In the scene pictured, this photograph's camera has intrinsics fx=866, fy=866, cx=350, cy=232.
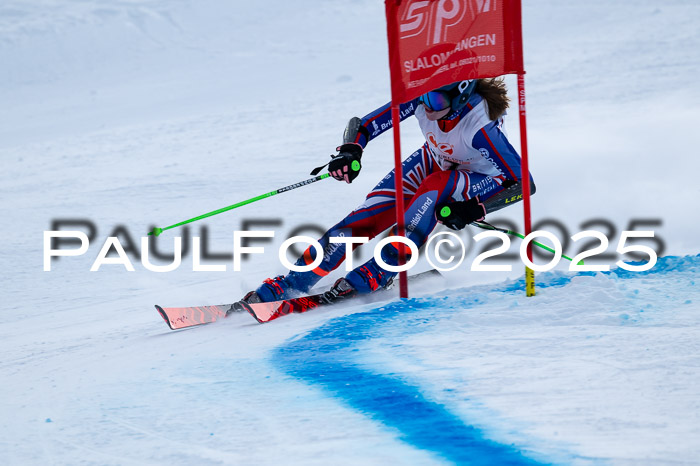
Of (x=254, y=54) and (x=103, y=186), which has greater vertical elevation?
(x=254, y=54)

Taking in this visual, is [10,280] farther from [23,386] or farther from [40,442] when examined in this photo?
[40,442]

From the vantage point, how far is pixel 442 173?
174 inches

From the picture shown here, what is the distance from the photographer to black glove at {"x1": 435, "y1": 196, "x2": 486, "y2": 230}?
14.0ft

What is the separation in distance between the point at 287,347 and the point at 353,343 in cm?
28

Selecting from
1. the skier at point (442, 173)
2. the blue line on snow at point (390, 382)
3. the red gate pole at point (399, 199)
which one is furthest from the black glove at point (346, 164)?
the blue line on snow at point (390, 382)

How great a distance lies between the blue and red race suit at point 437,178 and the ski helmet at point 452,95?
72 millimetres

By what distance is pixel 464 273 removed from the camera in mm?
4938

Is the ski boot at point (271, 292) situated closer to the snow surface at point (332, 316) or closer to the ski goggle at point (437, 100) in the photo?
the snow surface at point (332, 316)

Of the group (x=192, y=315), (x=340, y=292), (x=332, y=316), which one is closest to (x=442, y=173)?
(x=340, y=292)

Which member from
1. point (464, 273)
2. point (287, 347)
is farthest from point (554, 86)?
point (287, 347)

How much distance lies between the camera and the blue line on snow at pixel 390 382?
2494mm

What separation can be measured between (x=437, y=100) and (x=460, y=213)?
0.57 metres

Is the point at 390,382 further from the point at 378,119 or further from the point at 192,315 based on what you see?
the point at 378,119

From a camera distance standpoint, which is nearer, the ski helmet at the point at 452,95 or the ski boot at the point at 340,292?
the ski helmet at the point at 452,95
